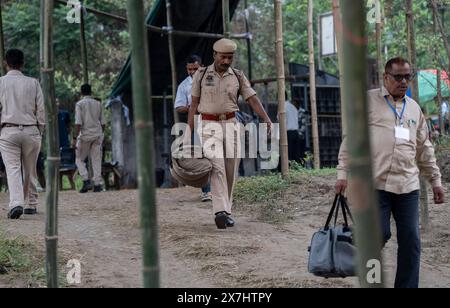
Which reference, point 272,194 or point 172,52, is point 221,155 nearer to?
point 272,194

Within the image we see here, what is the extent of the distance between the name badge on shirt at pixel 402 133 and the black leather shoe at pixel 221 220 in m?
2.97

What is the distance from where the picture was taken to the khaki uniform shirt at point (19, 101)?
8328 mm

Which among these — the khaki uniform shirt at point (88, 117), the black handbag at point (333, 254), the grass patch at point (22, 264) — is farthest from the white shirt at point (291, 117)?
the black handbag at point (333, 254)

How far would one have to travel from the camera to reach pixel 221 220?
7.88m

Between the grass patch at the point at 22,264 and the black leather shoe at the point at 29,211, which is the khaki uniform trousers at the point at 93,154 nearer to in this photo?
the black leather shoe at the point at 29,211

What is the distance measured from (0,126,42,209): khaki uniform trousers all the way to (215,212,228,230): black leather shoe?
80.8 inches

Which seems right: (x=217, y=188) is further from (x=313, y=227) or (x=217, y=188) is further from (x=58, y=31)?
(x=58, y=31)

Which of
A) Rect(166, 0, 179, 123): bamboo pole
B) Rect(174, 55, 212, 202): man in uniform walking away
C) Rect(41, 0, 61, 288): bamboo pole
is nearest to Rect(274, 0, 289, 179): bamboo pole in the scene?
Rect(174, 55, 212, 202): man in uniform walking away

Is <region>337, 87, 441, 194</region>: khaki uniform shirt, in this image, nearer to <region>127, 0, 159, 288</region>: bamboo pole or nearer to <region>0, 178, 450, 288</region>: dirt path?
<region>0, 178, 450, 288</region>: dirt path

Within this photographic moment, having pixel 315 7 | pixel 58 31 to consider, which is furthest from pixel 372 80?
pixel 58 31

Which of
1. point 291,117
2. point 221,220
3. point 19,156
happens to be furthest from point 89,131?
point 221,220

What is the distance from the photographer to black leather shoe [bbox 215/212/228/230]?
784cm

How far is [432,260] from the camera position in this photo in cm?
733
